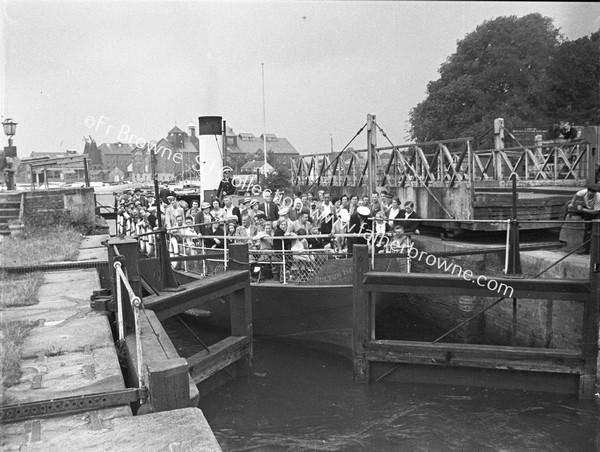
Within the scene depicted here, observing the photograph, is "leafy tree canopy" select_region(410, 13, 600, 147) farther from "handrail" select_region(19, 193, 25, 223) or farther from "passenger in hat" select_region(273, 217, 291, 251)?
"passenger in hat" select_region(273, 217, 291, 251)

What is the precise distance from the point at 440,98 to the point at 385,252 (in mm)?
34368

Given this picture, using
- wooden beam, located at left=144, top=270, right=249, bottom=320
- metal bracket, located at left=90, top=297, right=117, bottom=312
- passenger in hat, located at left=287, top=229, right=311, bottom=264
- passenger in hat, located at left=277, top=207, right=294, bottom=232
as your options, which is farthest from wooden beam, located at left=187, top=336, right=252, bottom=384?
passenger in hat, located at left=277, top=207, right=294, bottom=232

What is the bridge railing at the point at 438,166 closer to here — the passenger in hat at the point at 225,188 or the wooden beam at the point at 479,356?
the wooden beam at the point at 479,356

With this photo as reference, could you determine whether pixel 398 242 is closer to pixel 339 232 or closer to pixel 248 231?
pixel 339 232

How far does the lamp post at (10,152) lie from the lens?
19559 mm

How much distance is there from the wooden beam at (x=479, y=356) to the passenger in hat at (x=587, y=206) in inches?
86.3

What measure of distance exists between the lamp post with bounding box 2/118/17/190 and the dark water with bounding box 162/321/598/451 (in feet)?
47.9

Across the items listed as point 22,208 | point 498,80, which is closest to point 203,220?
point 22,208

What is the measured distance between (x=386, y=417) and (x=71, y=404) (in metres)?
4.80

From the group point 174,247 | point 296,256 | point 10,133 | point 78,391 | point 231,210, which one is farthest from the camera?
point 10,133

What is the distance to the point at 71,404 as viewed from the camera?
4852mm

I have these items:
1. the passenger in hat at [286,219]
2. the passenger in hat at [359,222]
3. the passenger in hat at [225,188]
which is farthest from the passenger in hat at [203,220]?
the passenger in hat at [225,188]

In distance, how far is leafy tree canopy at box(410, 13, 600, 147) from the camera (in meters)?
36.9

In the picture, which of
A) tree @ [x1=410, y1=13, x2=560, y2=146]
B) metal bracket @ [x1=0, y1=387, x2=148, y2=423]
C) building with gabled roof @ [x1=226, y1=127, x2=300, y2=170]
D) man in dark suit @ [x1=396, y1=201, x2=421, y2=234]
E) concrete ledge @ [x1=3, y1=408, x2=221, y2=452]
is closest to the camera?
concrete ledge @ [x1=3, y1=408, x2=221, y2=452]
